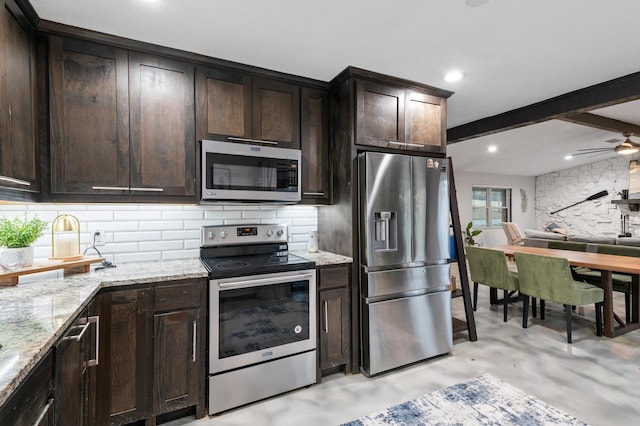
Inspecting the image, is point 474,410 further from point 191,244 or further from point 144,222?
point 144,222

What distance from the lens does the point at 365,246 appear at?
252 centimetres

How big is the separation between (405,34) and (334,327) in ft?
7.00

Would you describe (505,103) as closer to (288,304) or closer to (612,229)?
(288,304)

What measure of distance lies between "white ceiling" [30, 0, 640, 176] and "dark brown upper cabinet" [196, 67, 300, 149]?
0.49 feet

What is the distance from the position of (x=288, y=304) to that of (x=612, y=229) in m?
9.42

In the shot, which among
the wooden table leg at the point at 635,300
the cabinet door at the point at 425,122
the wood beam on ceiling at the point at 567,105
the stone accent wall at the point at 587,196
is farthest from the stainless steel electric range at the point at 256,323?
the stone accent wall at the point at 587,196

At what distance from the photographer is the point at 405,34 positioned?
6.79 ft

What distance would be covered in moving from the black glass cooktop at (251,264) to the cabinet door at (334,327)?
327 millimetres

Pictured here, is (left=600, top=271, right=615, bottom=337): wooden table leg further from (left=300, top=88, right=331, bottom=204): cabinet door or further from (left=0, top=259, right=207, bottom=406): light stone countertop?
(left=0, top=259, right=207, bottom=406): light stone countertop

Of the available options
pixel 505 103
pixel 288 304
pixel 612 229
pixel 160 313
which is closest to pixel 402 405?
pixel 288 304

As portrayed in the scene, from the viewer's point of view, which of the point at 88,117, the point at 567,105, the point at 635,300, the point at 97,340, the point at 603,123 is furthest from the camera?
the point at 603,123

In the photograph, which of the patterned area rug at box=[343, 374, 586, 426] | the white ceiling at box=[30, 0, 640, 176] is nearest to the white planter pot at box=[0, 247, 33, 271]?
the white ceiling at box=[30, 0, 640, 176]

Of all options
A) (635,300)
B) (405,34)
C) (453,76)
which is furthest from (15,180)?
(635,300)

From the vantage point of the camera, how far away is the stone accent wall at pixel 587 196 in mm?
7863
